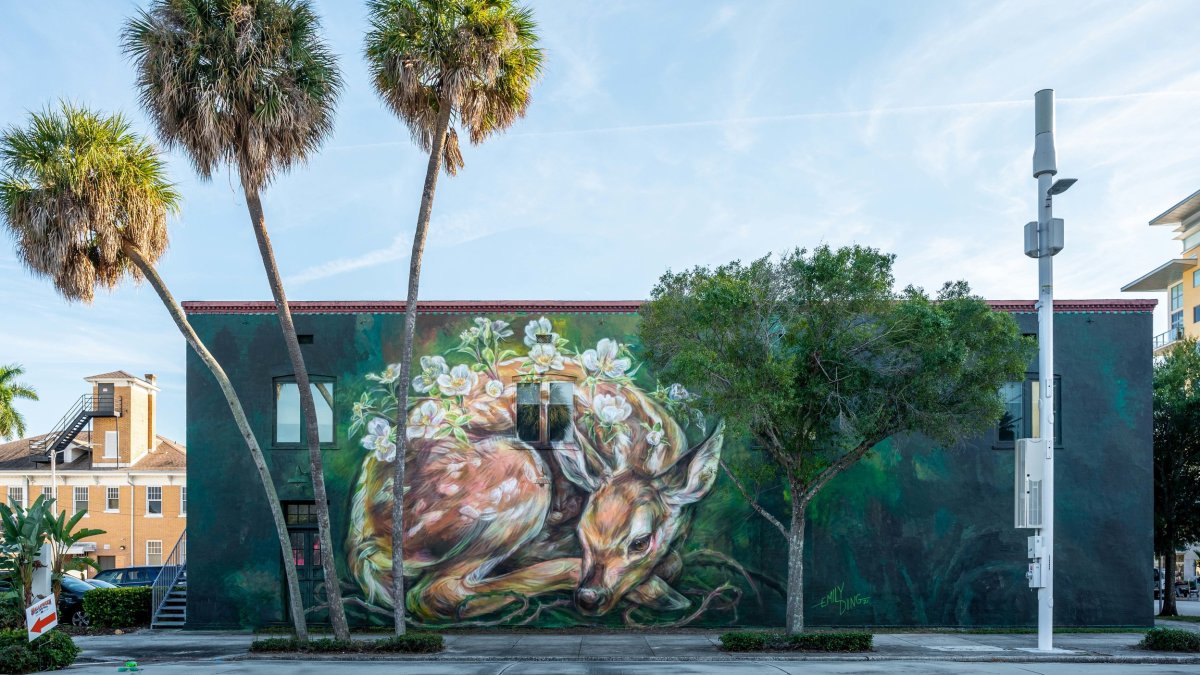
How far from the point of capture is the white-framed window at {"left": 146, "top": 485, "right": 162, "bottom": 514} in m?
45.8

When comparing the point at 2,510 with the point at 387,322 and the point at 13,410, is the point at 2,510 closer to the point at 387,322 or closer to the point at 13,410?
the point at 387,322

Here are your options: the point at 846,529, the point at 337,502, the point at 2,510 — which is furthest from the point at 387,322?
the point at 846,529

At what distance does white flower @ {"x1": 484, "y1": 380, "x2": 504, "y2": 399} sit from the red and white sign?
8.62 metres

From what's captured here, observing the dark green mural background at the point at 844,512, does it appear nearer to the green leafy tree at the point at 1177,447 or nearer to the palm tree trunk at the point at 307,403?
the palm tree trunk at the point at 307,403

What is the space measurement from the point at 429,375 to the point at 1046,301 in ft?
39.5

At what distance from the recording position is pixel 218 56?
52.4 feet

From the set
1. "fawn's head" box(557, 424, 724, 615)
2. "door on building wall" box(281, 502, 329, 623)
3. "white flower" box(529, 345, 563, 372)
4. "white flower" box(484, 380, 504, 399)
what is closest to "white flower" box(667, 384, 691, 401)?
"fawn's head" box(557, 424, 724, 615)

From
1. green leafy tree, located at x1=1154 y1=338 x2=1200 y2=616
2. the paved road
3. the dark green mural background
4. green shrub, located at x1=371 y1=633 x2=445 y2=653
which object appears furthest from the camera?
green leafy tree, located at x1=1154 y1=338 x2=1200 y2=616

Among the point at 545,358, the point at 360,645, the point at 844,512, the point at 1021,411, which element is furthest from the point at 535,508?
the point at 1021,411

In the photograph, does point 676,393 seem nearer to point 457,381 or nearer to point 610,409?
point 610,409

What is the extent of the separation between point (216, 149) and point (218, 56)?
155 centimetres

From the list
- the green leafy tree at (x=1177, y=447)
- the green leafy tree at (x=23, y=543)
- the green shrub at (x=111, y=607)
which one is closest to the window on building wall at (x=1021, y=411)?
the green leafy tree at (x=1177, y=447)

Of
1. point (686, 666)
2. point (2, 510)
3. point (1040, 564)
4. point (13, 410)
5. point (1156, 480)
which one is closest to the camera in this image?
point (686, 666)

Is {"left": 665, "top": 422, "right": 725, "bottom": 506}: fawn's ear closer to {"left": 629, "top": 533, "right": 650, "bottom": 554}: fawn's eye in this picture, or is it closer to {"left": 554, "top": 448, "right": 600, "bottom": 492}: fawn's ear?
{"left": 629, "top": 533, "right": 650, "bottom": 554}: fawn's eye
